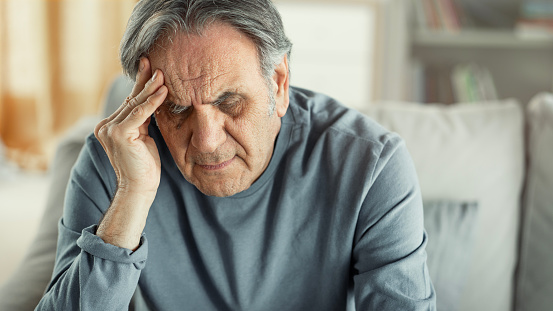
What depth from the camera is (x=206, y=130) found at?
101 cm

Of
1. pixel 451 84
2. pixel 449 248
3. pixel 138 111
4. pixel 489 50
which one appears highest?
pixel 138 111

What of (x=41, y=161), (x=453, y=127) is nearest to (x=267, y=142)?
(x=453, y=127)

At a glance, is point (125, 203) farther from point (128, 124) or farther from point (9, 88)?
point (9, 88)

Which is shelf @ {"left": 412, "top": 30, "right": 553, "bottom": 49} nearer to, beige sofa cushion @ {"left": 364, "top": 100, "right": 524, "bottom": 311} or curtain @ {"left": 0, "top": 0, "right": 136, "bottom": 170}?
beige sofa cushion @ {"left": 364, "top": 100, "right": 524, "bottom": 311}

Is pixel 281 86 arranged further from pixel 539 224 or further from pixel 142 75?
pixel 539 224

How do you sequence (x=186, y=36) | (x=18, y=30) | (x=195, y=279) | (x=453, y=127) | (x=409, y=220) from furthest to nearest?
1. (x=18, y=30)
2. (x=453, y=127)
3. (x=195, y=279)
4. (x=409, y=220)
5. (x=186, y=36)

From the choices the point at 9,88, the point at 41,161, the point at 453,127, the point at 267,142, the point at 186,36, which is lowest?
the point at 41,161

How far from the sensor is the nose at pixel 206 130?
101 centimetres

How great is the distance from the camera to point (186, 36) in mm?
987

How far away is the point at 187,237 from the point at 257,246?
156 millimetres

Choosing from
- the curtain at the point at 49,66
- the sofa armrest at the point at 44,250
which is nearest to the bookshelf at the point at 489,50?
the curtain at the point at 49,66

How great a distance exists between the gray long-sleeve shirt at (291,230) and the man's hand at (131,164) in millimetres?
46

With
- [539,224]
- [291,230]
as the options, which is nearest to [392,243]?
[291,230]

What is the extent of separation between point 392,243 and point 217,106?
16.6 inches
